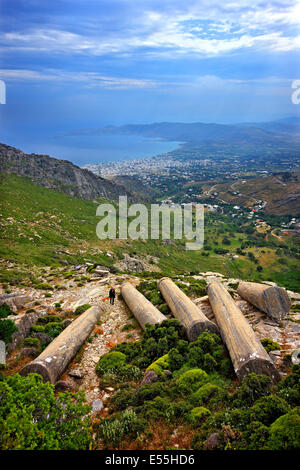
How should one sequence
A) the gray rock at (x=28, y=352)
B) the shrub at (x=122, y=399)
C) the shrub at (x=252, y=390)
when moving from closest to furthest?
1. the shrub at (x=252, y=390)
2. the shrub at (x=122, y=399)
3. the gray rock at (x=28, y=352)

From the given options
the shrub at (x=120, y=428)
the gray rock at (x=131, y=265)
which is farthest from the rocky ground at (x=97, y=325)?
the gray rock at (x=131, y=265)

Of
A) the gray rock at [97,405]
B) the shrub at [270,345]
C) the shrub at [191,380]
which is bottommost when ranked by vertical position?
the gray rock at [97,405]

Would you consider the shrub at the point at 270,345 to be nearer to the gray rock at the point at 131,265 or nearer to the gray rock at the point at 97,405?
the gray rock at the point at 97,405

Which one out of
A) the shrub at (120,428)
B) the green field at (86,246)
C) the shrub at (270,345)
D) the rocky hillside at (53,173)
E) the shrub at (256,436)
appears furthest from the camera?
the rocky hillside at (53,173)

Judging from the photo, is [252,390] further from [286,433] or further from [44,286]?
[44,286]

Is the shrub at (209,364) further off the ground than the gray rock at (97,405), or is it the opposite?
the shrub at (209,364)

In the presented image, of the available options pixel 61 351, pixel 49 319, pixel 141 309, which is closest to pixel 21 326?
pixel 49 319

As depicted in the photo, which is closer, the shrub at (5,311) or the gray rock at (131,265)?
the shrub at (5,311)

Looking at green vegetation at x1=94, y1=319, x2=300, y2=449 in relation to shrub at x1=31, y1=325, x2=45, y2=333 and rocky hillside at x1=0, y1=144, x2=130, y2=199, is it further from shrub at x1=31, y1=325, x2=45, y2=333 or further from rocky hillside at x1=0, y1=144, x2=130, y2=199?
rocky hillside at x1=0, y1=144, x2=130, y2=199
